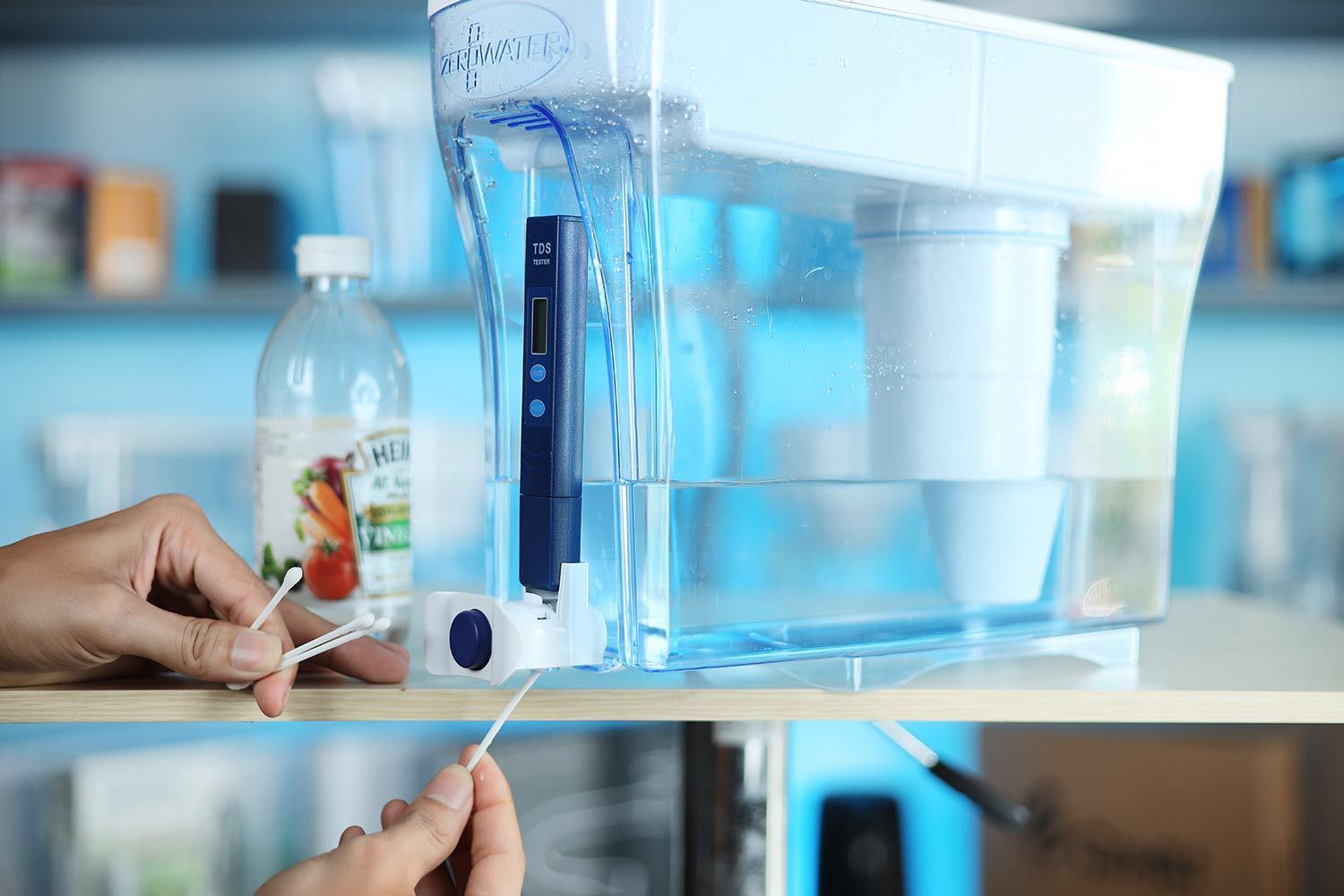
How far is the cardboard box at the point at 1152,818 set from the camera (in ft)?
5.79

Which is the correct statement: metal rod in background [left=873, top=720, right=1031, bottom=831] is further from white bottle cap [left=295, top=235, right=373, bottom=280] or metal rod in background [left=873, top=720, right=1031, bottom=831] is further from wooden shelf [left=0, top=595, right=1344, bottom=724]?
white bottle cap [left=295, top=235, right=373, bottom=280]

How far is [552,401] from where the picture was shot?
1.84 ft

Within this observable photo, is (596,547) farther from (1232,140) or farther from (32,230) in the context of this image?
(1232,140)

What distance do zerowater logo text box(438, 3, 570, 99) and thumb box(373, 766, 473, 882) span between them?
326mm

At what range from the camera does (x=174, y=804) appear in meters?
1.81

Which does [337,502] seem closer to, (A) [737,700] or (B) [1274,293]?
(A) [737,700]

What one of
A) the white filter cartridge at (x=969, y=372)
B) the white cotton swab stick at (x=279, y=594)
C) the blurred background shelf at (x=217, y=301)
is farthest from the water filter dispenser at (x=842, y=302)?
the blurred background shelf at (x=217, y=301)

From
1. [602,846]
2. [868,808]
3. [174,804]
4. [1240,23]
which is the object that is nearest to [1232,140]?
[1240,23]

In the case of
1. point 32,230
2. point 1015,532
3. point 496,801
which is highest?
point 32,230

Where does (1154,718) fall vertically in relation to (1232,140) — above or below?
below

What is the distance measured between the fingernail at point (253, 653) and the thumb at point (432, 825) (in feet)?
0.31

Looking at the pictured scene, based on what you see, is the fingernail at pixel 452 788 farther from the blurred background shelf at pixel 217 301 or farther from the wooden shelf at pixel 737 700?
the blurred background shelf at pixel 217 301

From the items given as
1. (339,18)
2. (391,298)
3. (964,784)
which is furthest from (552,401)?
(339,18)

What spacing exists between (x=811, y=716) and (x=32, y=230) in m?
1.65
